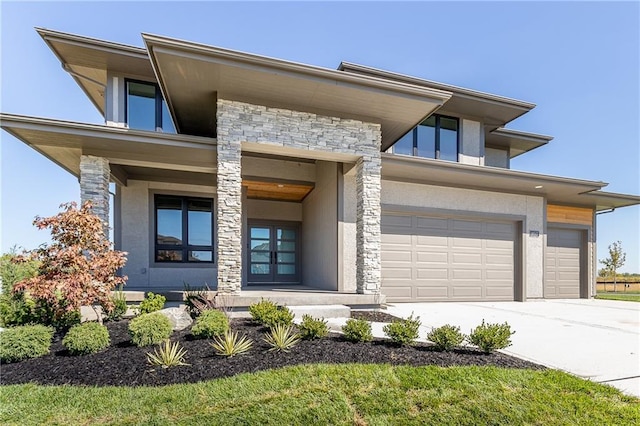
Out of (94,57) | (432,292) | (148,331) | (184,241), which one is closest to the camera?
(148,331)

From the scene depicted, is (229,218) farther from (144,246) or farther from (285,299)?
(144,246)

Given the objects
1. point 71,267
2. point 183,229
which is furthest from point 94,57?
point 71,267

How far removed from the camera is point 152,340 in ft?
15.6

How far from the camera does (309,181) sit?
11.8 meters

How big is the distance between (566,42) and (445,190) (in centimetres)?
541

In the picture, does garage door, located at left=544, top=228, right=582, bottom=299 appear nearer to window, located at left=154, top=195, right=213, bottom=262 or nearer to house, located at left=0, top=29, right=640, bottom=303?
house, located at left=0, top=29, right=640, bottom=303

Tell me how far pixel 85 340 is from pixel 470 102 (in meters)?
12.7

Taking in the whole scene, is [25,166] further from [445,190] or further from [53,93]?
[445,190]

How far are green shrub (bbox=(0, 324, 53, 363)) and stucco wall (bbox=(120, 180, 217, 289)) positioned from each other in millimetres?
5686

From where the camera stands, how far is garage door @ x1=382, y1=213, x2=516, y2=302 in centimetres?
1022

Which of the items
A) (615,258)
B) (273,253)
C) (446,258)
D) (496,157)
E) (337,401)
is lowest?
(615,258)

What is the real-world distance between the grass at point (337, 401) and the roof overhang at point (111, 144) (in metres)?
5.39

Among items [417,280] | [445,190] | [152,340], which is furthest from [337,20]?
[152,340]

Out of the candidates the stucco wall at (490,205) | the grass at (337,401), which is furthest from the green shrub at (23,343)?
the stucco wall at (490,205)
